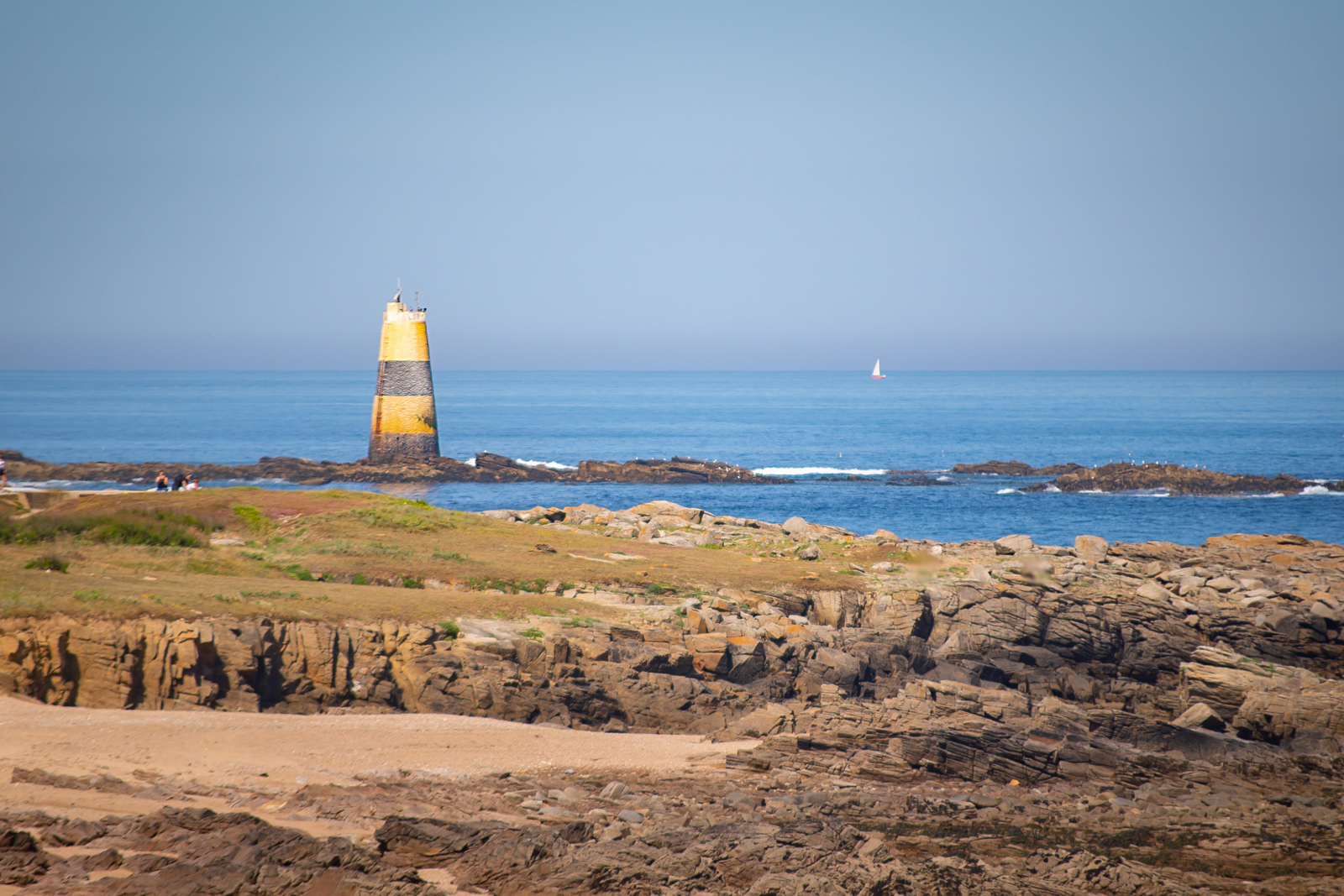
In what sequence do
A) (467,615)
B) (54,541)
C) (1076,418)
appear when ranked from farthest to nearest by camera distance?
(1076,418), (54,541), (467,615)

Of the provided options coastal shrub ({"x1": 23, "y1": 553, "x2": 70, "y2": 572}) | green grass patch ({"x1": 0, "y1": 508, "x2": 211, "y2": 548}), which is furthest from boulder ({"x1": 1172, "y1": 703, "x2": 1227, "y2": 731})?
green grass patch ({"x1": 0, "y1": 508, "x2": 211, "y2": 548})

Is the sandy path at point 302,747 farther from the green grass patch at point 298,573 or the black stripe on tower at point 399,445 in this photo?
the black stripe on tower at point 399,445

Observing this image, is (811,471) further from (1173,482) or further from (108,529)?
(108,529)

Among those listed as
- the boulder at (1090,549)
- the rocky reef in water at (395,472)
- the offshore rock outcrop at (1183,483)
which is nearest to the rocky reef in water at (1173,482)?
the offshore rock outcrop at (1183,483)

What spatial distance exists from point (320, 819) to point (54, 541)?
1477 cm

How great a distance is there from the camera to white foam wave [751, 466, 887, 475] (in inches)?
2677

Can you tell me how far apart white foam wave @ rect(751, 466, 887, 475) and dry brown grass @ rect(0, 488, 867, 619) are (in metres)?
40.0

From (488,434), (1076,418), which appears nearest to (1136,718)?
(488,434)

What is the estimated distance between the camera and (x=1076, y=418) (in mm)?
121500

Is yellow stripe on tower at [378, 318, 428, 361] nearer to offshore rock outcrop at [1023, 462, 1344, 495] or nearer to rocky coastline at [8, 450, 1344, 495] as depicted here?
rocky coastline at [8, 450, 1344, 495]

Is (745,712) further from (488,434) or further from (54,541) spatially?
(488,434)

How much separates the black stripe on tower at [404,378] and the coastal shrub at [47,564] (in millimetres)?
33280

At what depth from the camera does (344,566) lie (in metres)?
22.5

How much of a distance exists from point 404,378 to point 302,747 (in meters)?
40.6
